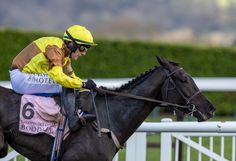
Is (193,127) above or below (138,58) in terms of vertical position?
below

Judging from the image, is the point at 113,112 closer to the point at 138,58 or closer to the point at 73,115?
the point at 73,115

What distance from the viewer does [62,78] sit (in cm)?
616

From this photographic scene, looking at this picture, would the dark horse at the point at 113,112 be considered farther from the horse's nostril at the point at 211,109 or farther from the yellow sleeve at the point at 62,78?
the yellow sleeve at the point at 62,78

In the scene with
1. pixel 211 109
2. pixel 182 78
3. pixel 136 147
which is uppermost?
pixel 182 78

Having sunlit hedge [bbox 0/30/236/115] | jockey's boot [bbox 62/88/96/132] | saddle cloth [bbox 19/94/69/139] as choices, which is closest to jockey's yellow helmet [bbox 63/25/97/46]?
jockey's boot [bbox 62/88/96/132]

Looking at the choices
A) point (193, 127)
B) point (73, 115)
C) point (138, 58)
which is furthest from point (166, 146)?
point (138, 58)

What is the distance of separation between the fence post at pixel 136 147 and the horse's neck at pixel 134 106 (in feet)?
1.86

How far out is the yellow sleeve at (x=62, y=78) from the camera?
6.16 meters

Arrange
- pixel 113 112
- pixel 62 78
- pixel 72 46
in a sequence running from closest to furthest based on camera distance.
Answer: pixel 62 78, pixel 72 46, pixel 113 112

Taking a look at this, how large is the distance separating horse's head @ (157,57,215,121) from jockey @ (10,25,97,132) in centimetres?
67

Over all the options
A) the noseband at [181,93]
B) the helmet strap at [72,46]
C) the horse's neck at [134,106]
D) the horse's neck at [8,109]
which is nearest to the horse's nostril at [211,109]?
the noseband at [181,93]

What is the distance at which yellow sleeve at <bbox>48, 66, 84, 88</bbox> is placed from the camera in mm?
6160

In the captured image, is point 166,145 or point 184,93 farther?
point 166,145

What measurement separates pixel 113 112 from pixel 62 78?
2.07 ft
